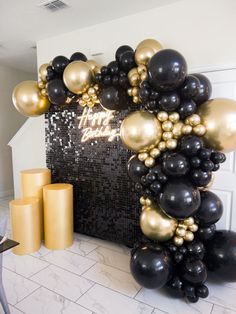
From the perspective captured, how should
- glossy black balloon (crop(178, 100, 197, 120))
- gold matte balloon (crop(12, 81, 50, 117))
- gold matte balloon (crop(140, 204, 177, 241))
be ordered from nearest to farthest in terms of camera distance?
glossy black balloon (crop(178, 100, 197, 120)) < gold matte balloon (crop(140, 204, 177, 241)) < gold matte balloon (crop(12, 81, 50, 117))

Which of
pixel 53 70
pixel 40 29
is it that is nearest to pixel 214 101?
pixel 53 70

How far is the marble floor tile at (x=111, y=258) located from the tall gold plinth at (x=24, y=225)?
73 cm

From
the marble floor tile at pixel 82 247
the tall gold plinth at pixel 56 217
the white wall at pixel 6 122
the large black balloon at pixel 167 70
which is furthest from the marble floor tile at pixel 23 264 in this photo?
the white wall at pixel 6 122

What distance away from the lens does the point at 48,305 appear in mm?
1934

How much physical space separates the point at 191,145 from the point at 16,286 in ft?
6.80

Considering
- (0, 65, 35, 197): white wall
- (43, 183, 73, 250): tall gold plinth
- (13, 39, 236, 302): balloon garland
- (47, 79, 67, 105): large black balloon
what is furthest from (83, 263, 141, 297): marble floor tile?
(0, 65, 35, 197): white wall

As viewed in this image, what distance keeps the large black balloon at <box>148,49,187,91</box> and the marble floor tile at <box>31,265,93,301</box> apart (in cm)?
194

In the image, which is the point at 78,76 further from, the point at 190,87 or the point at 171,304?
the point at 171,304

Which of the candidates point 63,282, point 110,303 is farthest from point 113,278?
point 63,282

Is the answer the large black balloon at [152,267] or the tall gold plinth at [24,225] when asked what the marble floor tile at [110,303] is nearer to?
the large black balloon at [152,267]

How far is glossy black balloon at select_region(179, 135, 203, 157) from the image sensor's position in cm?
177

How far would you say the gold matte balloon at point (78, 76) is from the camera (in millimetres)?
2504

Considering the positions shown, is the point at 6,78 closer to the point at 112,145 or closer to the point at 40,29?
the point at 40,29

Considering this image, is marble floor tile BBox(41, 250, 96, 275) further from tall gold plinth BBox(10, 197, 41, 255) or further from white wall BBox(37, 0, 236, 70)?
white wall BBox(37, 0, 236, 70)
